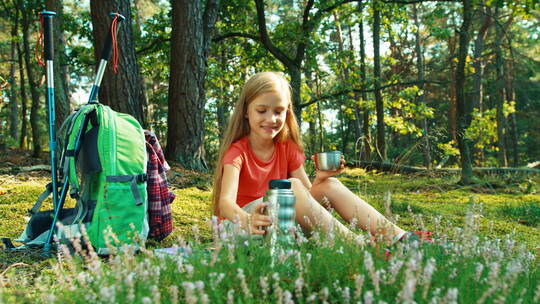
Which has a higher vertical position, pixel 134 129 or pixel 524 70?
pixel 524 70

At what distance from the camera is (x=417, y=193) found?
23.2ft

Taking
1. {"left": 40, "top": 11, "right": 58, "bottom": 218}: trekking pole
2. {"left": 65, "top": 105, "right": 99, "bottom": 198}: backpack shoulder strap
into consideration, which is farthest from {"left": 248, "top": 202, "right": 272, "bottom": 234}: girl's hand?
{"left": 40, "top": 11, "right": 58, "bottom": 218}: trekking pole

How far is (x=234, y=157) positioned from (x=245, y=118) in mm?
457

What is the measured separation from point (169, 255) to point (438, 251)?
127cm

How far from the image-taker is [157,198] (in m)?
3.68

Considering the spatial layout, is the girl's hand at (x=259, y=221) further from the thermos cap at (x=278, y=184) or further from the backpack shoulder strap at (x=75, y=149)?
the backpack shoulder strap at (x=75, y=149)

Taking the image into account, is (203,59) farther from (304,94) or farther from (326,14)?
(304,94)

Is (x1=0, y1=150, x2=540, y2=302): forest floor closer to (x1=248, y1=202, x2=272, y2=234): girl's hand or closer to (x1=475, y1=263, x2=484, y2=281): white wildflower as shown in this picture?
(x1=248, y1=202, x2=272, y2=234): girl's hand

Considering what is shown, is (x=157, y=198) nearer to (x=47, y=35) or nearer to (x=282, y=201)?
(x=47, y=35)

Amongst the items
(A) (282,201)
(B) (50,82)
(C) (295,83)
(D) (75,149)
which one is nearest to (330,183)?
(A) (282,201)

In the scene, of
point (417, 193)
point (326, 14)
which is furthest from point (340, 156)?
point (326, 14)

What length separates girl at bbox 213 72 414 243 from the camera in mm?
2963

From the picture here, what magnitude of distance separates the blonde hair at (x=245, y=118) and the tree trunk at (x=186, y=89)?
414 centimetres

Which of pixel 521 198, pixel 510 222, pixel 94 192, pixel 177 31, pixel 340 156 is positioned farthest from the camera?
pixel 177 31
